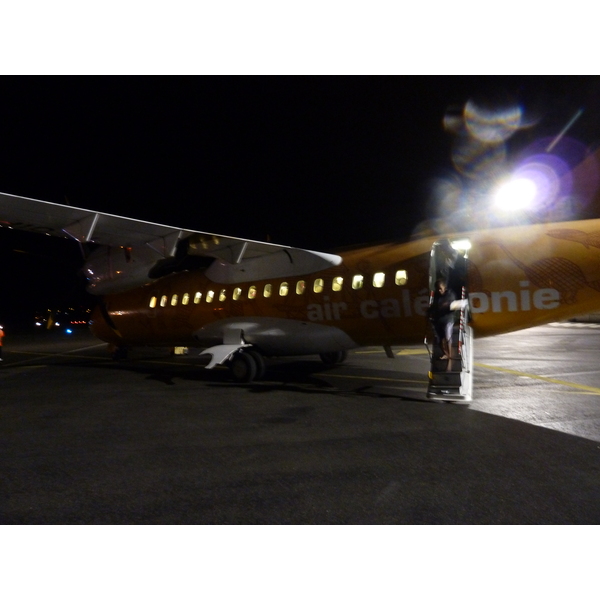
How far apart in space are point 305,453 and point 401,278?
16.8 ft

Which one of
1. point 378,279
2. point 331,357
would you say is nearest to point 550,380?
point 378,279

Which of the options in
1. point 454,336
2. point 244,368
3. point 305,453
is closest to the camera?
point 305,453

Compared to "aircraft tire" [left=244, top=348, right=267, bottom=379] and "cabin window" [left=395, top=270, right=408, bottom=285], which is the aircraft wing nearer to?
"cabin window" [left=395, top=270, right=408, bottom=285]

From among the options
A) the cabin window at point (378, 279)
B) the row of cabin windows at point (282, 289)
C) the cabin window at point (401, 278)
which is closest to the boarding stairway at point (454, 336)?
the cabin window at point (401, 278)

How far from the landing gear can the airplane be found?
3 cm

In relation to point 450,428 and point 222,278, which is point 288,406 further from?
point 222,278

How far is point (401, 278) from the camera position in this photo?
955cm

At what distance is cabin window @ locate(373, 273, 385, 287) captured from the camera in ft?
32.1

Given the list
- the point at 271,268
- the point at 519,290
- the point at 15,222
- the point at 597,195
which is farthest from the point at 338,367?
the point at 15,222

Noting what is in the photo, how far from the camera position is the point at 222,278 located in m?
12.6

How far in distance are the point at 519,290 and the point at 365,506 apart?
19.8ft

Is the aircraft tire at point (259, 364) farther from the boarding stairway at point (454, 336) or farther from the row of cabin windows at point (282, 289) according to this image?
the boarding stairway at point (454, 336)

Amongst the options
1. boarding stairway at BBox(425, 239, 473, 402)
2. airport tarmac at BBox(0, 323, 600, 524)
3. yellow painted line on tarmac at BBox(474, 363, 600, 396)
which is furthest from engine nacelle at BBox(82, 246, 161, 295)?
yellow painted line on tarmac at BBox(474, 363, 600, 396)

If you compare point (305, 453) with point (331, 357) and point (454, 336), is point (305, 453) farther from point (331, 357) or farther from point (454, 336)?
point (331, 357)
